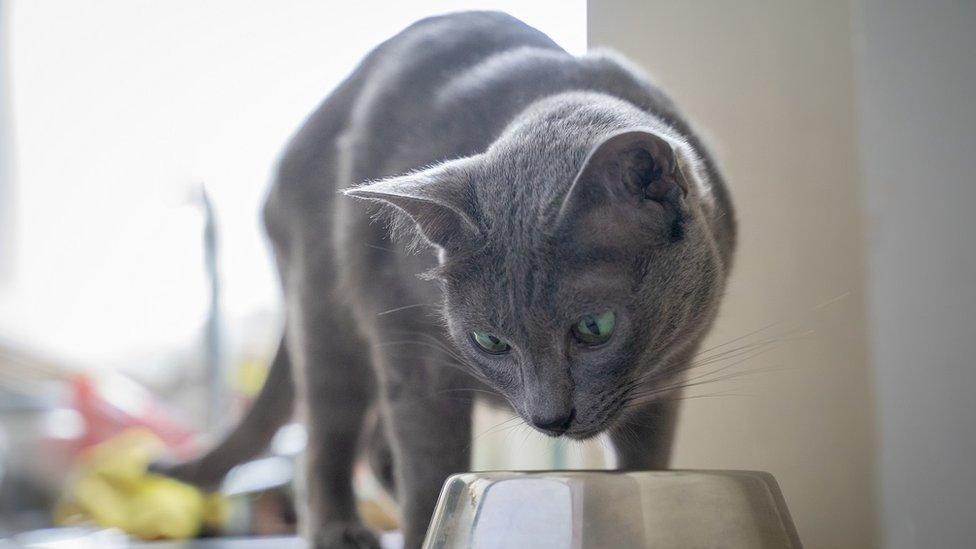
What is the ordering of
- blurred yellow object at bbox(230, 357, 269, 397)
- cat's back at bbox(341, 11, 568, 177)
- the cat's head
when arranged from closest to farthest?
the cat's head, cat's back at bbox(341, 11, 568, 177), blurred yellow object at bbox(230, 357, 269, 397)

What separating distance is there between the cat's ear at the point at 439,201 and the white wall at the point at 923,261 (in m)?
0.35

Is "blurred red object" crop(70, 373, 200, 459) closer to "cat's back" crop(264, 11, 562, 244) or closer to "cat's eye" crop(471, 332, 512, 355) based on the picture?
"cat's back" crop(264, 11, 562, 244)

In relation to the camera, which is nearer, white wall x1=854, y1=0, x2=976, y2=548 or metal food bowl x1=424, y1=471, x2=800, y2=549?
metal food bowl x1=424, y1=471, x2=800, y2=549

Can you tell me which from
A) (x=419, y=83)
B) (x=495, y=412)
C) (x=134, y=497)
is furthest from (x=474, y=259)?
(x=134, y=497)

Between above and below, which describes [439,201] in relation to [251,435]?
above

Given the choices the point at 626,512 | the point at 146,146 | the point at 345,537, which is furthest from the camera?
the point at 146,146

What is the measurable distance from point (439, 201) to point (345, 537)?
43cm

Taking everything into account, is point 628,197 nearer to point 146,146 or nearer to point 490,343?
point 490,343

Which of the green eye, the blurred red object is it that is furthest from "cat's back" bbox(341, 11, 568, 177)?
the blurred red object

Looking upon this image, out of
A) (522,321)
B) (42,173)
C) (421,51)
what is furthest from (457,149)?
(42,173)

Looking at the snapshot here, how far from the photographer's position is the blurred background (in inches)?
29.2

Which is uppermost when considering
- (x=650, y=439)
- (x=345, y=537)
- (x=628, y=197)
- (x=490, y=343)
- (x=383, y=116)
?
(x=383, y=116)

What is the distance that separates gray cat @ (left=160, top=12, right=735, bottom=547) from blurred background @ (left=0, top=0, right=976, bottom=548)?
4 cm

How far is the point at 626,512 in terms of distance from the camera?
1.88 feet
